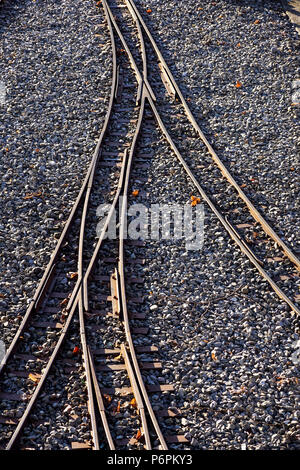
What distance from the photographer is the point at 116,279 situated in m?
8.04

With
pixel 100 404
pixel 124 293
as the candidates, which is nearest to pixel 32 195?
pixel 124 293

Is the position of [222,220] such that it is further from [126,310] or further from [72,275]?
[72,275]

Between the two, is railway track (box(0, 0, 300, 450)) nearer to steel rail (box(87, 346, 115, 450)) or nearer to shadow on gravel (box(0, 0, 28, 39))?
steel rail (box(87, 346, 115, 450))

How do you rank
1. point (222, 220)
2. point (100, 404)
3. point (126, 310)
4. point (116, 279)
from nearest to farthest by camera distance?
point (100, 404), point (126, 310), point (116, 279), point (222, 220)

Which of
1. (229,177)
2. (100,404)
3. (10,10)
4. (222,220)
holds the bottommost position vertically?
(100,404)

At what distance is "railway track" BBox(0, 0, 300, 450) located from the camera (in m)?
6.55

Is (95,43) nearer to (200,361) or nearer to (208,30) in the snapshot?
(208,30)

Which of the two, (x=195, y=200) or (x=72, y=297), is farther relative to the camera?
(x=195, y=200)

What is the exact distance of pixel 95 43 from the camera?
44.0ft

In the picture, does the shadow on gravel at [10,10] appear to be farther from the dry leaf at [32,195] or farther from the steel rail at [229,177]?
the dry leaf at [32,195]

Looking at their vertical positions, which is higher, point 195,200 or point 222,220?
point 195,200

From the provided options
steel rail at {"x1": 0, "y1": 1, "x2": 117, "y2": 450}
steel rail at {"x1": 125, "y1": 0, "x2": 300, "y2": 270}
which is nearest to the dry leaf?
steel rail at {"x1": 0, "y1": 1, "x2": 117, "y2": 450}

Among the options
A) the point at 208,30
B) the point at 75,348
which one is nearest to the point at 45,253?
the point at 75,348

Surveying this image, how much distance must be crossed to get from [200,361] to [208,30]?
916cm
